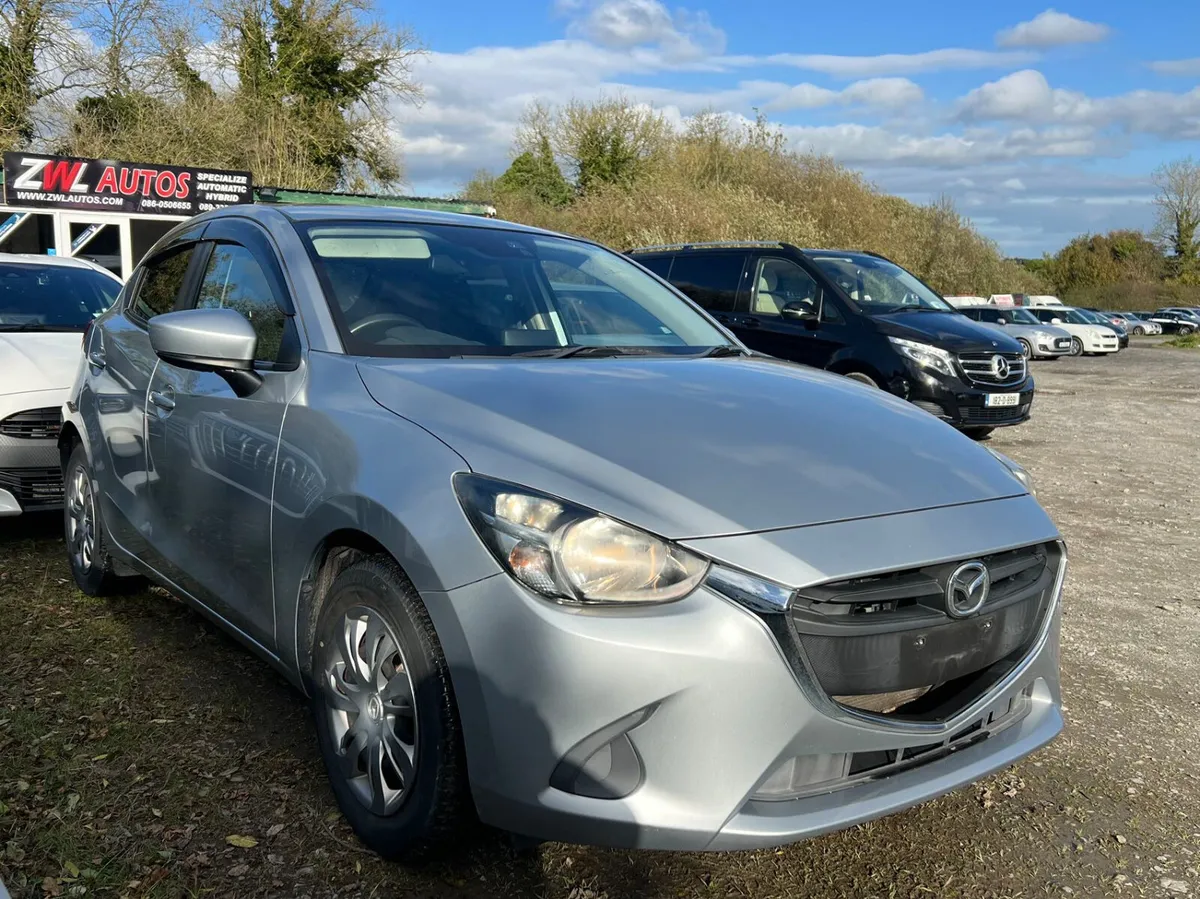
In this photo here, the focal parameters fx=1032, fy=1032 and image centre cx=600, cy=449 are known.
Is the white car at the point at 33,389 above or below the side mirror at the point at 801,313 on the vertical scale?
below

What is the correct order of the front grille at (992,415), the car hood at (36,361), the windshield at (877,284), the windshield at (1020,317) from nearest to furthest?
the car hood at (36,361) < the front grille at (992,415) < the windshield at (877,284) < the windshield at (1020,317)

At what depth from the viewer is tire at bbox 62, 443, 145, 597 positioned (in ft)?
14.1

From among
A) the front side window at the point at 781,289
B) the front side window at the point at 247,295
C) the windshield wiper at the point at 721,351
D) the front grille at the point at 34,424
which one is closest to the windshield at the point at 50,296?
the front grille at the point at 34,424

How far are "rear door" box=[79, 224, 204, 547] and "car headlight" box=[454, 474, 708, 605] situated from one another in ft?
7.01

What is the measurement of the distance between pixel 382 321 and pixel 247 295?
25.1 inches

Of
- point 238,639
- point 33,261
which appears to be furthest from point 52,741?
point 33,261

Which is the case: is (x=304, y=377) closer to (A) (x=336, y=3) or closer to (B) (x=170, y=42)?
(B) (x=170, y=42)

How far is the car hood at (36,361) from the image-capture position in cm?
534

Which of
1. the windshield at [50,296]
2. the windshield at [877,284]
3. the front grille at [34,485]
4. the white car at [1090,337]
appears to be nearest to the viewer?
the front grille at [34,485]

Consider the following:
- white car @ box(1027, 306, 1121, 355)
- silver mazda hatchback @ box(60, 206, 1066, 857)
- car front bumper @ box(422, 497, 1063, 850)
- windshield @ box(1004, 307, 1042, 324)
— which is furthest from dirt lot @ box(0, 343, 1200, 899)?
white car @ box(1027, 306, 1121, 355)

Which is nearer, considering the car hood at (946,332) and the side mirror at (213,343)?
the side mirror at (213,343)

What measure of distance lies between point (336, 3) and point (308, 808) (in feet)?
113

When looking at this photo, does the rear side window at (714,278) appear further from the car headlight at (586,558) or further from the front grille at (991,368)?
the car headlight at (586,558)

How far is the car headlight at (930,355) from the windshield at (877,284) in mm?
549
